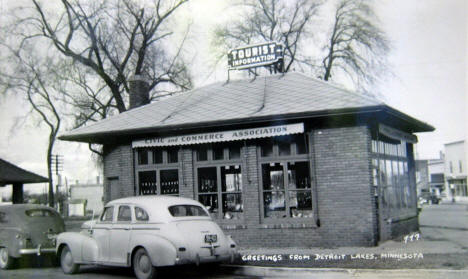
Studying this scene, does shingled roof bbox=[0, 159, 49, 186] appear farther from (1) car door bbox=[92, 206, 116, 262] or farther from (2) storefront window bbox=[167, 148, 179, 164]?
(1) car door bbox=[92, 206, 116, 262]

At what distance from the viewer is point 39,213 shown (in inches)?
543

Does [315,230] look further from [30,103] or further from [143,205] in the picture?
[30,103]

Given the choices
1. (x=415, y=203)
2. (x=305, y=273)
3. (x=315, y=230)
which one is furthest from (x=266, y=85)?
(x=305, y=273)

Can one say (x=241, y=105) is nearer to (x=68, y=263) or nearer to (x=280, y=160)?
(x=280, y=160)

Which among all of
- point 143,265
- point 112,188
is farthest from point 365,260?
point 112,188

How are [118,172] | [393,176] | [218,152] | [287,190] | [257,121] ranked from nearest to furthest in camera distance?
[257,121] → [287,190] → [218,152] → [393,176] → [118,172]

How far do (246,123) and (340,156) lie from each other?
2683 mm

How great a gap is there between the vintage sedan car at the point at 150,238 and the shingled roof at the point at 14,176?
453 inches

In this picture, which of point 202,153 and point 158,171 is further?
point 158,171

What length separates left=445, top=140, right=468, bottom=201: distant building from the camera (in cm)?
4406

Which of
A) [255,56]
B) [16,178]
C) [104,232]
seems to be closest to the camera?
[104,232]

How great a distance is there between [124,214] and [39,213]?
179 inches

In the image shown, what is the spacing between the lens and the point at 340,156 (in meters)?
13.0

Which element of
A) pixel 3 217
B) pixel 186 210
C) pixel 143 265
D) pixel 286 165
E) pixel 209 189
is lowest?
pixel 143 265
